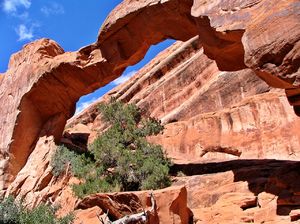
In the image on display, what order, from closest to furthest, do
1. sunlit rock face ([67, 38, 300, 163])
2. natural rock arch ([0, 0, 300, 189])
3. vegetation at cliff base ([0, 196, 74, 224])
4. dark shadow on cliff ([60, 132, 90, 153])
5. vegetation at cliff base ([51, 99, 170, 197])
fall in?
natural rock arch ([0, 0, 300, 189]) → vegetation at cliff base ([0, 196, 74, 224]) → vegetation at cliff base ([51, 99, 170, 197]) → sunlit rock face ([67, 38, 300, 163]) → dark shadow on cliff ([60, 132, 90, 153])

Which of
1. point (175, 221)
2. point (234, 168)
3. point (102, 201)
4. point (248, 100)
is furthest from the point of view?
point (248, 100)

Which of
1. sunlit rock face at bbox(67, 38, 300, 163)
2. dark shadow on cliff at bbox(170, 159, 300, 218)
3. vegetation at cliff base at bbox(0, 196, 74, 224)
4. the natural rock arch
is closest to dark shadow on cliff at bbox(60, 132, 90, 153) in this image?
the natural rock arch

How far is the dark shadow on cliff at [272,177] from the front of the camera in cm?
1165

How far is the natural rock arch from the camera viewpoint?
1071cm

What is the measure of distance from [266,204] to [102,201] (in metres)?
4.95

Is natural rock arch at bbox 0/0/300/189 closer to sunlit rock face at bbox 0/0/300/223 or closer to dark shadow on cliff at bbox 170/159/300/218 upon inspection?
sunlit rock face at bbox 0/0/300/223

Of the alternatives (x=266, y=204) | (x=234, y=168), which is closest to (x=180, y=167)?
(x=234, y=168)

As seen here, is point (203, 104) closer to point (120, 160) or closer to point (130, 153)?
point (130, 153)

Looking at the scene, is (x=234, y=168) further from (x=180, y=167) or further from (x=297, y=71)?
(x=297, y=71)

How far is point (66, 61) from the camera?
19422 millimetres

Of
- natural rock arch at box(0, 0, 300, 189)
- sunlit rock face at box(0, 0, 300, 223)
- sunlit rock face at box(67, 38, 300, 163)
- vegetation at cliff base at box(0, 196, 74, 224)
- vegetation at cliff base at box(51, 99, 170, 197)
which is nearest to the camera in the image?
natural rock arch at box(0, 0, 300, 189)

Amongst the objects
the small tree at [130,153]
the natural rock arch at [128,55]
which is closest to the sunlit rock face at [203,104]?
the natural rock arch at [128,55]

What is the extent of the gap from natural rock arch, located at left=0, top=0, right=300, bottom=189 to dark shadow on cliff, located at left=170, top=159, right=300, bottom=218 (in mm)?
2329

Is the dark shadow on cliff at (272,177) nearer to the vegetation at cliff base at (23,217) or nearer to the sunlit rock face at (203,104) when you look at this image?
the sunlit rock face at (203,104)
